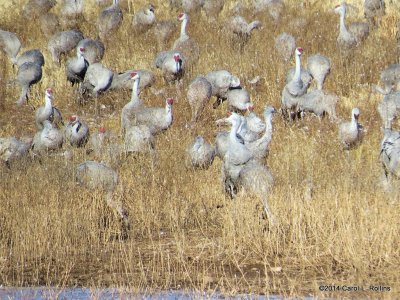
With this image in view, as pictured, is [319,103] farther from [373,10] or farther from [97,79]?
[373,10]

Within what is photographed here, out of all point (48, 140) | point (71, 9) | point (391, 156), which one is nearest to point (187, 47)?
point (71, 9)

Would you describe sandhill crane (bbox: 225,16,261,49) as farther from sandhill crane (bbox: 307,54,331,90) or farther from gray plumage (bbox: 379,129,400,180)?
gray plumage (bbox: 379,129,400,180)

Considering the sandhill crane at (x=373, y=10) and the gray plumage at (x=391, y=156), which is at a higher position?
the sandhill crane at (x=373, y=10)

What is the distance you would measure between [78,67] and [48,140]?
411cm

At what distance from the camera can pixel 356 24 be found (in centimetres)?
1806

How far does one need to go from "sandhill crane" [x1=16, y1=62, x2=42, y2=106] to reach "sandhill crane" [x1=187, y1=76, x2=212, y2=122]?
2684 mm

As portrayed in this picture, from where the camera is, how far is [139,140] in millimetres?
12133

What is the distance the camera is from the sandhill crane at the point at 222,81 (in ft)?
51.2

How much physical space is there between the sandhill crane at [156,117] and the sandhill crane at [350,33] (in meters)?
4.24

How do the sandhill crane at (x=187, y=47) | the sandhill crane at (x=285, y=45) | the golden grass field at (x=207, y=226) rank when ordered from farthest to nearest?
the sandhill crane at (x=187, y=47) < the sandhill crane at (x=285, y=45) < the golden grass field at (x=207, y=226)

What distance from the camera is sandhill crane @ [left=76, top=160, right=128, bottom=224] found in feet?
33.7

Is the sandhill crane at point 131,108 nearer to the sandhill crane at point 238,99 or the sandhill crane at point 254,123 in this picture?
the sandhill crane at point 238,99

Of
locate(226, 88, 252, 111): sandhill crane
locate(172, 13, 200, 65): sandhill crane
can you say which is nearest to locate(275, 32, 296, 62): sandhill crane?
locate(172, 13, 200, 65): sandhill crane

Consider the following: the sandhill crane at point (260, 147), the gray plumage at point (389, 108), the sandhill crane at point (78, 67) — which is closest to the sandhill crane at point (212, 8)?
the sandhill crane at point (78, 67)
